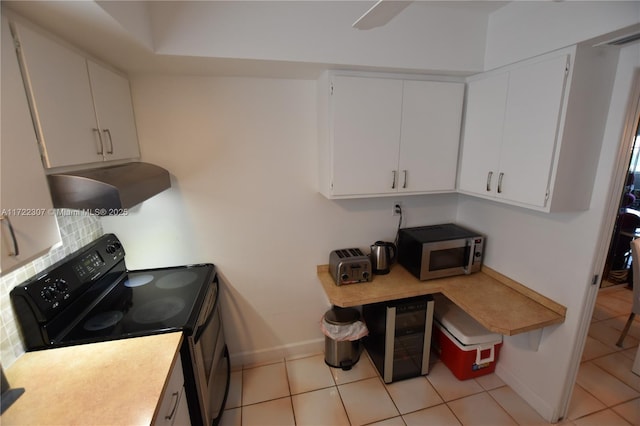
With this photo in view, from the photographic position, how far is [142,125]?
183 centimetres

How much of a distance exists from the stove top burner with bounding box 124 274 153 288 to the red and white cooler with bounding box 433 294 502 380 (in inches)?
87.2

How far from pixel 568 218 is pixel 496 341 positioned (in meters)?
1.05

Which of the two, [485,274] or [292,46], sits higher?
[292,46]

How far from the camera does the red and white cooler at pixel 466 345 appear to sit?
6.91 ft

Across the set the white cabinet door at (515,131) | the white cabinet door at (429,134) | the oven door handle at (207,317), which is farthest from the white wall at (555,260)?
the oven door handle at (207,317)

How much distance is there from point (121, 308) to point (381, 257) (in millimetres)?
1703

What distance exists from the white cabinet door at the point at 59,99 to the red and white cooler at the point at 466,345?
8.32 ft

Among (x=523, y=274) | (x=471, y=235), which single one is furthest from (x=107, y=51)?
(x=523, y=274)

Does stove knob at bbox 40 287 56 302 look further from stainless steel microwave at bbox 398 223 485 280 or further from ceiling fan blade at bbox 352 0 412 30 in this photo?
stainless steel microwave at bbox 398 223 485 280

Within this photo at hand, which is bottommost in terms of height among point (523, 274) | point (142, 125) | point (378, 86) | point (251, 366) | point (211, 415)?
point (251, 366)

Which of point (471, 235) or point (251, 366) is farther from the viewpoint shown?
point (251, 366)

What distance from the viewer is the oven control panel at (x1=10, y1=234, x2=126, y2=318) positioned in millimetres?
1206

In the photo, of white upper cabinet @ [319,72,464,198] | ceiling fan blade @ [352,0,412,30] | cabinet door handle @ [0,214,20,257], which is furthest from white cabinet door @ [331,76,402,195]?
cabinet door handle @ [0,214,20,257]

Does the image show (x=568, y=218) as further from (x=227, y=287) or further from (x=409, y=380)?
(x=227, y=287)
